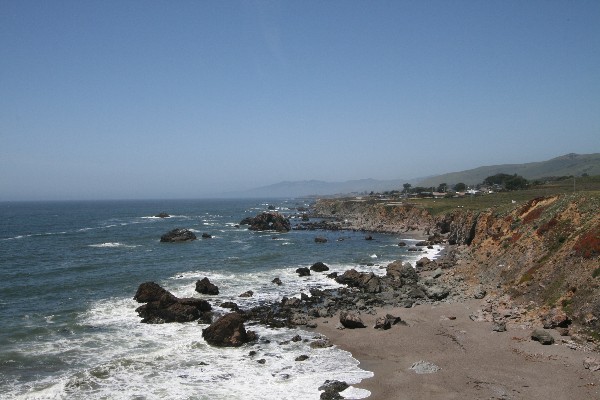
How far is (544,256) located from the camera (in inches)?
1363

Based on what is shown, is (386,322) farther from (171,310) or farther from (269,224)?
(269,224)

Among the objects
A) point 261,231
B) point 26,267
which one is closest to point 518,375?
point 26,267

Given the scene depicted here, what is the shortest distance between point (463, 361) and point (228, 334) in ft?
47.9

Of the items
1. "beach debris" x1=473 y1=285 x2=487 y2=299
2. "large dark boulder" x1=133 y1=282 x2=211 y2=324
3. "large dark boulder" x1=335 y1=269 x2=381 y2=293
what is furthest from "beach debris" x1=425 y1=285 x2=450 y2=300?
"large dark boulder" x1=133 y1=282 x2=211 y2=324

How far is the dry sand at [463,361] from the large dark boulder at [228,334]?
228 inches

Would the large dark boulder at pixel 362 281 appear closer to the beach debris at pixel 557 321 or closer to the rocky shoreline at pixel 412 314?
the rocky shoreline at pixel 412 314

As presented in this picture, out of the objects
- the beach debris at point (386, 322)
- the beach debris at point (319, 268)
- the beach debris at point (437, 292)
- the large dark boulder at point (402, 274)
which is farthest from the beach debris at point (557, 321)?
the beach debris at point (319, 268)

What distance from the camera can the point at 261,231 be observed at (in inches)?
4198

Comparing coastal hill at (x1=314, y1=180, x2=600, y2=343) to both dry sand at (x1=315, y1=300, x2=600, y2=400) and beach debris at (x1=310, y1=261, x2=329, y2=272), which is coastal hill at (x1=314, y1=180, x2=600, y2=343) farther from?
beach debris at (x1=310, y1=261, x2=329, y2=272)

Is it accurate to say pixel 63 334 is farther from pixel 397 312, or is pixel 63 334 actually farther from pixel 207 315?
pixel 397 312

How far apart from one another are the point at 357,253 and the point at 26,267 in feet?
156

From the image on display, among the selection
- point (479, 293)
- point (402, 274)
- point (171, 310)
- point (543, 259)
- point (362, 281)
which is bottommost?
point (402, 274)

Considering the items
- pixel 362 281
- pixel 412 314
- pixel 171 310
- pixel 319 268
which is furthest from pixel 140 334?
pixel 319 268

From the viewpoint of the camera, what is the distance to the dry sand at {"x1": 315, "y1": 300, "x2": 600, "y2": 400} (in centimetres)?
1917
